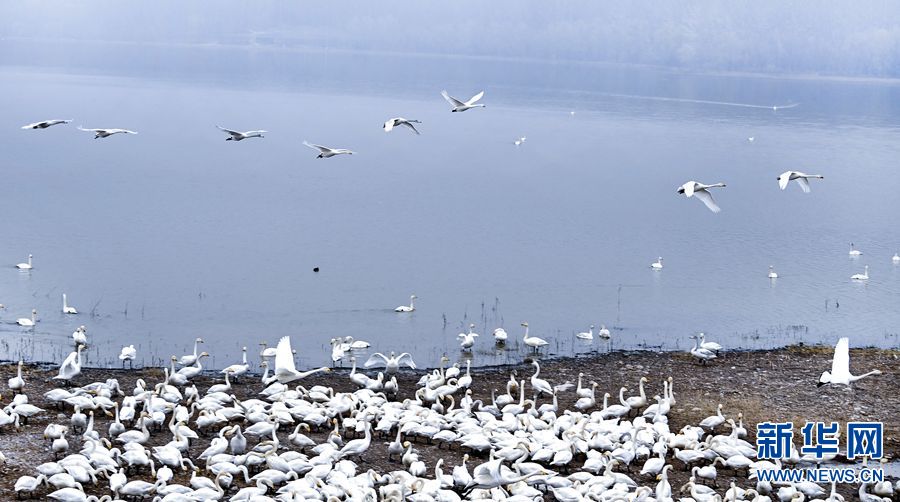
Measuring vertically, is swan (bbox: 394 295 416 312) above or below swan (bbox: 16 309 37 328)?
above

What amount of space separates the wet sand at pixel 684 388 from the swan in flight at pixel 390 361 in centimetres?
32

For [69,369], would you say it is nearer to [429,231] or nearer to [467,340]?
[467,340]

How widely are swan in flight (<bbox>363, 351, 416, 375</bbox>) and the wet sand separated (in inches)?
12.5

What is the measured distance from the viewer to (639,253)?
140ft

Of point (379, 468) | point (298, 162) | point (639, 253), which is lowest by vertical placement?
point (379, 468)

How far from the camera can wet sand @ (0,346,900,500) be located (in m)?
19.0

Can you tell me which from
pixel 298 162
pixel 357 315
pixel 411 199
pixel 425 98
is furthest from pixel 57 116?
pixel 357 315

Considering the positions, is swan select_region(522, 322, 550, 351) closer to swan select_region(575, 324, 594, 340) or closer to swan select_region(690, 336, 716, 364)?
swan select_region(575, 324, 594, 340)

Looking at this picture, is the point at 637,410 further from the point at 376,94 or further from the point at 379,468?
the point at 376,94

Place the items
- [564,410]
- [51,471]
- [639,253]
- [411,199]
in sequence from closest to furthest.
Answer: [51,471]
[564,410]
[639,253]
[411,199]

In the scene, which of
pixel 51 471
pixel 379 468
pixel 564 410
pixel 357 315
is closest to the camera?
pixel 51 471

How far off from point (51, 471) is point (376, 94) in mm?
109076

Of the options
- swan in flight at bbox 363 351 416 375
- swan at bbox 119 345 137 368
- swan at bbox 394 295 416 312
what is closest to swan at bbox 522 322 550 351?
swan in flight at bbox 363 351 416 375

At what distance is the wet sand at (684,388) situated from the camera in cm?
1900
